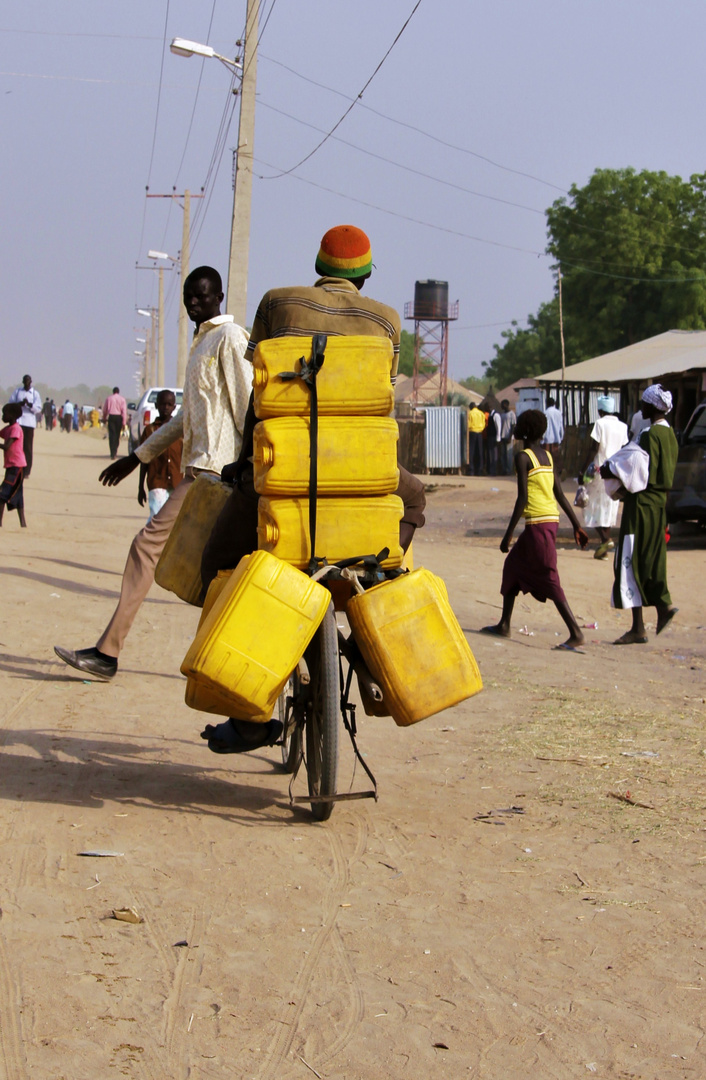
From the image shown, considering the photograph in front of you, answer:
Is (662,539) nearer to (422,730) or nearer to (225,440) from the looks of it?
(422,730)

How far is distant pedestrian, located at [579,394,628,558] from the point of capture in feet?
45.3

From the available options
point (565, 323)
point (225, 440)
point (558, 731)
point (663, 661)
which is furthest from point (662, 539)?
point (565, 323)

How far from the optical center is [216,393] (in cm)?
562

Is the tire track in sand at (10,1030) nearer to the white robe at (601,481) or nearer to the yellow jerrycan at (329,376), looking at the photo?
the yellow jerrycan at (329,376)

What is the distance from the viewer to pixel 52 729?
545 centimetres

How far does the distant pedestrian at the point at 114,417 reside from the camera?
33.0m

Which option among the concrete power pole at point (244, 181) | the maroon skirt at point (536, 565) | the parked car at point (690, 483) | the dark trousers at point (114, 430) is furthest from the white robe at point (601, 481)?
the dark trousers at point (114, 430)

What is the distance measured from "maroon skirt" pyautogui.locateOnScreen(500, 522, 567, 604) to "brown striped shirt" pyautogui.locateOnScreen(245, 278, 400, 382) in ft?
15.5

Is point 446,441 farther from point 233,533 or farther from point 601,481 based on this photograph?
point 233,533

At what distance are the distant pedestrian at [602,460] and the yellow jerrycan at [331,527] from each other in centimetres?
1010

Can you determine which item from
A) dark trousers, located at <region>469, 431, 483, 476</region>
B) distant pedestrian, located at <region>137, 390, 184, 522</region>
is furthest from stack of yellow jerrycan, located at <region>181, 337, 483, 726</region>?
dark trousers, located at <region>469, 431, 483, 476</region>

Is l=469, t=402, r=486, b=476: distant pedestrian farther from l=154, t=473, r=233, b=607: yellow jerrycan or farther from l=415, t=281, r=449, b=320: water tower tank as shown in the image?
l=415, t=281, r=449, b=320: water tower tank

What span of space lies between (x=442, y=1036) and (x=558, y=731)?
326 centimetres

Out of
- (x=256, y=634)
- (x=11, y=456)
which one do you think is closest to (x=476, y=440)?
(x=11, y=456)
